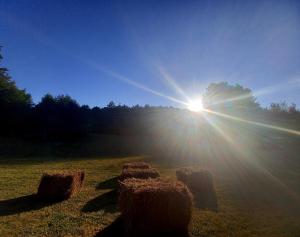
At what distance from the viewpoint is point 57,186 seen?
1786cm

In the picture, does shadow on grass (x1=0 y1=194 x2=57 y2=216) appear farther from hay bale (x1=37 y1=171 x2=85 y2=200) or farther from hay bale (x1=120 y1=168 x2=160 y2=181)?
hay bale (x1=120 y1=168 x2=160 y2=181)

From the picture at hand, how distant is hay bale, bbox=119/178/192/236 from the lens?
11.5 m

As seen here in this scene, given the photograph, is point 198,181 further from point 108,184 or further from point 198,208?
point 108,184

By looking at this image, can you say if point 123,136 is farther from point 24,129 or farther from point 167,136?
point 24,129

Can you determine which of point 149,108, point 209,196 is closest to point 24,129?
point 149,108

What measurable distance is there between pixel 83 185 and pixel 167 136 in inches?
1562

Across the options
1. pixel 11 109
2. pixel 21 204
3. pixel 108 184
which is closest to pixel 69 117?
pixel 11 109

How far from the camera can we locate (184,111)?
6694cm

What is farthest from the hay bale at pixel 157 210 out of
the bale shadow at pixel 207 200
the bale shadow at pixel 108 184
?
the bale shadow at pixel 108 184

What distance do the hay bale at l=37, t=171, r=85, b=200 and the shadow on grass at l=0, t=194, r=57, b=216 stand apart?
0.45m

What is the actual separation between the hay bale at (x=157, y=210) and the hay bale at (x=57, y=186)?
716cm

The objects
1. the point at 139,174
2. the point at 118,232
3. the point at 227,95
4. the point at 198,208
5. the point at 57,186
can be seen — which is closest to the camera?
the point at 118,232

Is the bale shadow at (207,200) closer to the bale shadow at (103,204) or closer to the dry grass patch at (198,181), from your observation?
the dry grass patch at (198,181)

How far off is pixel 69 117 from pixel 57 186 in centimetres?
5039
